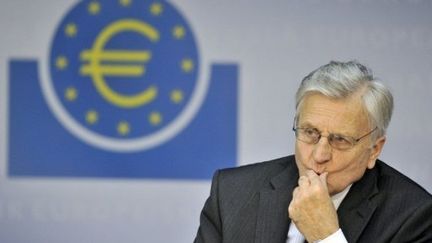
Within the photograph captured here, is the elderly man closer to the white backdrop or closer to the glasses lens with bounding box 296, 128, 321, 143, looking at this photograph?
the glasses lens with bounding box 296, 128, 321, 143


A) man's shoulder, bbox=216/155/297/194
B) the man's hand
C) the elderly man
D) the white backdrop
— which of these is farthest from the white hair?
the white backdrop

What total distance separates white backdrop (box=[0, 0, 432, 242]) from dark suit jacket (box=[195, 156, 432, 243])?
3.20ft

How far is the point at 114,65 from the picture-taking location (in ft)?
12.0

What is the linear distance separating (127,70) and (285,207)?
4.40 feet

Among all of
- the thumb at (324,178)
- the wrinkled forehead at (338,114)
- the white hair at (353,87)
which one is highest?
the white hair at (353,87)

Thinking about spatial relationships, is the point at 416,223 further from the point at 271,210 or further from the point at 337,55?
the point at 337,55

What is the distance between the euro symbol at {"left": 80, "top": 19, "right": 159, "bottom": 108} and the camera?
3.66 m

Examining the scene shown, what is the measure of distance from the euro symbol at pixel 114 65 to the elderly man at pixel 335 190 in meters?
1.15

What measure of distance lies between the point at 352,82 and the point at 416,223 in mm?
424

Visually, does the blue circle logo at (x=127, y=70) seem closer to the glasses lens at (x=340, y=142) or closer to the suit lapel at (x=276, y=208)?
the suit lapel at (x=276, y=208)

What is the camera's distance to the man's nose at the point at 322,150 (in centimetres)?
234

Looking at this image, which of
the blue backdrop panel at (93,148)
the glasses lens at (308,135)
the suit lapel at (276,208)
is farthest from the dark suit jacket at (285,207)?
the blue backdrop panel at (93,148)

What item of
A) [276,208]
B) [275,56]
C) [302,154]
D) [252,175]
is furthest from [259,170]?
[275,56]

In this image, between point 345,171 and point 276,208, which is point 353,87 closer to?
point 345,171
